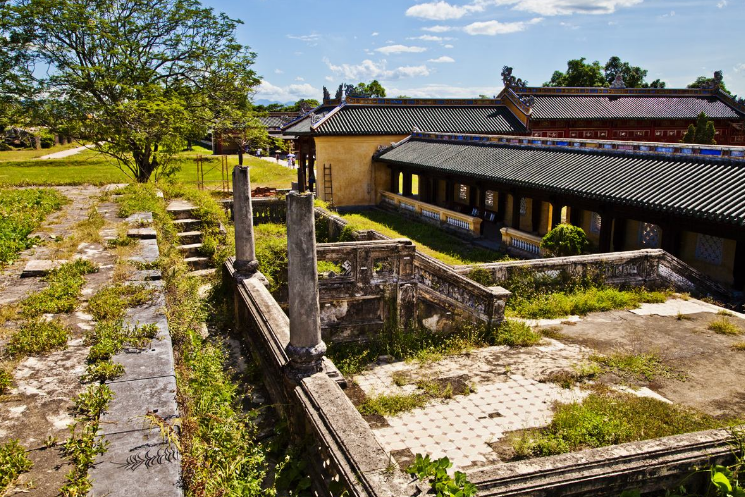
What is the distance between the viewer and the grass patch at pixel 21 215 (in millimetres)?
9283

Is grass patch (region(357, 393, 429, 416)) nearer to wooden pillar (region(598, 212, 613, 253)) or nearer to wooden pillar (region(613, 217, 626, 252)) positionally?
wooden pillar (region(598, 212, 613, 253))

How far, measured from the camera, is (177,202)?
59.9ft

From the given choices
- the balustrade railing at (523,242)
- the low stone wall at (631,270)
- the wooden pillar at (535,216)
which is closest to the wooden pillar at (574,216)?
the balustrade railing at (523,242)

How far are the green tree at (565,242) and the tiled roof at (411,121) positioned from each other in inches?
625

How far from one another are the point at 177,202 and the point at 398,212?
13103 mm

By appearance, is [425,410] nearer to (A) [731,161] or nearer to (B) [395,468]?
(B) [395,468]

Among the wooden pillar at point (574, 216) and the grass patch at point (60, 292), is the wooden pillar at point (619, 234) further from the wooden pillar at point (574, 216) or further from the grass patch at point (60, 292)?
the grass patch at point (60, 292)

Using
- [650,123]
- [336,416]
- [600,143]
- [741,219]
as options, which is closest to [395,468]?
[336,416]

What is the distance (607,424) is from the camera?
23.9 ft

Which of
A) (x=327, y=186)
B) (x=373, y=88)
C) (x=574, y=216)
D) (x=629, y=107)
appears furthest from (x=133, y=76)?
(x=373, y=88)

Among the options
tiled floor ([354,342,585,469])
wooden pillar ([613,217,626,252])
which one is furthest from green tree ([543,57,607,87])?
tiled floor ([354,342,585,469])

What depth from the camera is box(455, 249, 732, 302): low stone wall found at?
12891mm

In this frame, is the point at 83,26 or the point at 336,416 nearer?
the point at 336,416

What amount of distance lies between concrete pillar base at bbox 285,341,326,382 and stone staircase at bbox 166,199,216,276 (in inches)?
328
